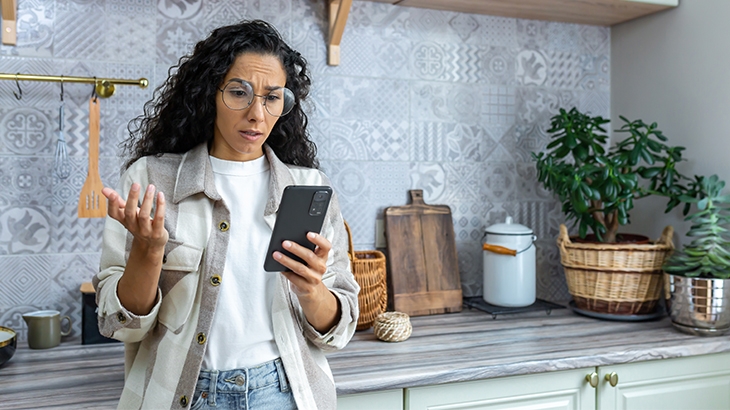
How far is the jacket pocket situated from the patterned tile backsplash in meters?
0.70

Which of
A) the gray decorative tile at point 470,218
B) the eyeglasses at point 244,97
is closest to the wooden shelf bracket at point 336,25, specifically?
the gray decorative tile at point 470,218

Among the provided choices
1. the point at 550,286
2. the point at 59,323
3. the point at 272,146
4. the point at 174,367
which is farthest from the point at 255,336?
the point at 550,286

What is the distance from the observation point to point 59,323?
145 centimetres

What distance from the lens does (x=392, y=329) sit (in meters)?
1.50

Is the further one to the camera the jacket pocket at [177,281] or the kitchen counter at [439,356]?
the kitchen counter at [439,356]

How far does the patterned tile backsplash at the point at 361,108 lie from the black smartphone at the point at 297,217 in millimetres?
855

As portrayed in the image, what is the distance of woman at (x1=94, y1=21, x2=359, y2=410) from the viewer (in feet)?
3.14

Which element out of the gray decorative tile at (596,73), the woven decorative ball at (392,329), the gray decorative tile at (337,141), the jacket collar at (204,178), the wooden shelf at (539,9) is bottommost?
the woven decorative ball at (392,329)

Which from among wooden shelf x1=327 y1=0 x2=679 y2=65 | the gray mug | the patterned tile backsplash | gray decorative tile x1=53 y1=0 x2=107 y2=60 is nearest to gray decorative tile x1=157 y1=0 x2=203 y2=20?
the patterned tile backsplash

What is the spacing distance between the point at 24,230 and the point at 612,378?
1.44 metres

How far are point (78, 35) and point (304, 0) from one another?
0.60m

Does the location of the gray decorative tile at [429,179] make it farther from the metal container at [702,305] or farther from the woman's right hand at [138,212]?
the woman's right hand at [138,212]

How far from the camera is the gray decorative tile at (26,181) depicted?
1.50 metres

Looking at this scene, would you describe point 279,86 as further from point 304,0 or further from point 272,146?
point 304,0
